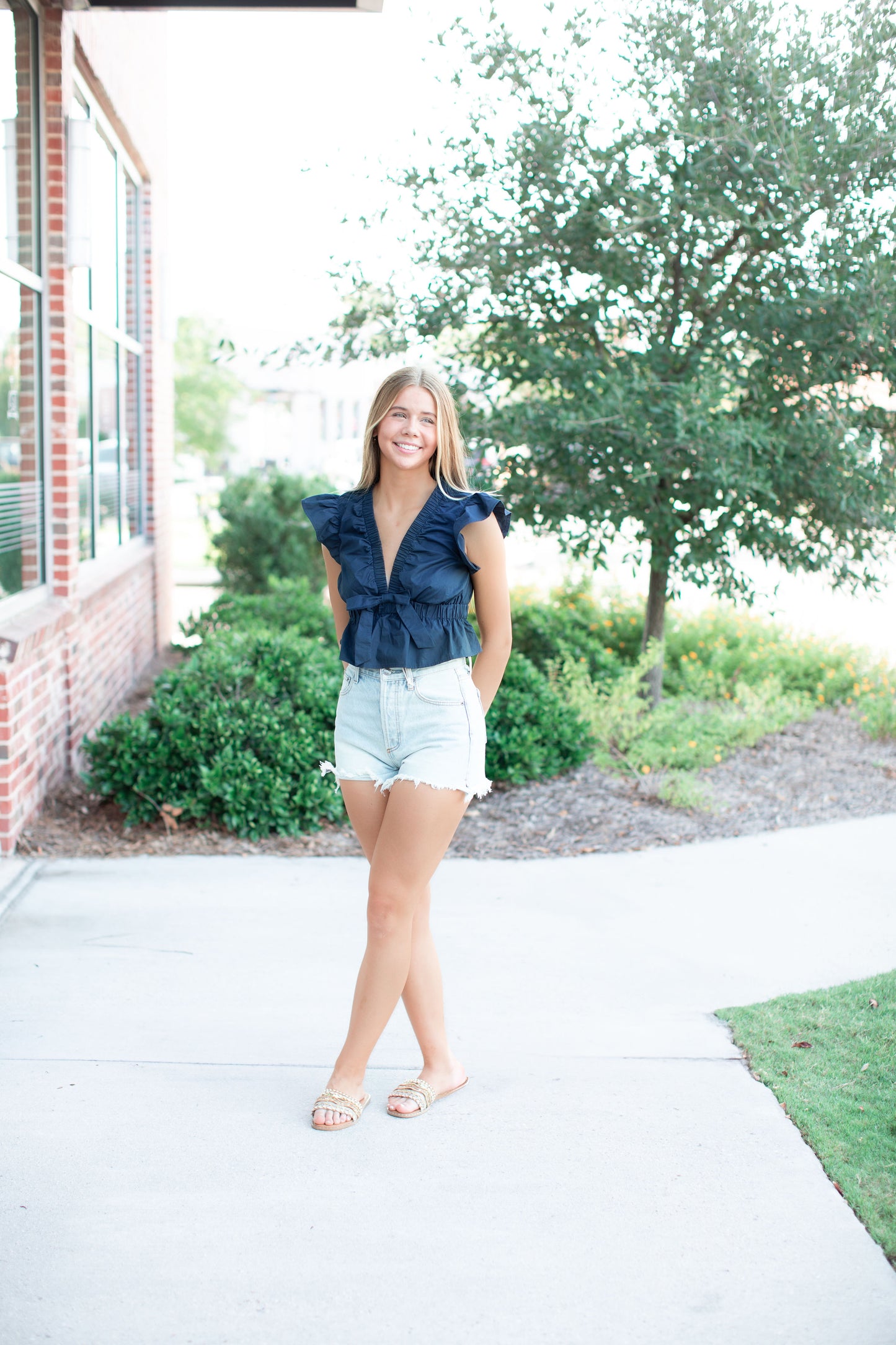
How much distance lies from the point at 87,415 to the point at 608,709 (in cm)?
376

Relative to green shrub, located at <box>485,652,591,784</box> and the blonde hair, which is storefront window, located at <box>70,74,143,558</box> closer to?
green shrub, located at <box>485,652,591,784</box>

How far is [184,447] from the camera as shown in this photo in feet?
112

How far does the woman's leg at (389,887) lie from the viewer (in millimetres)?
3027

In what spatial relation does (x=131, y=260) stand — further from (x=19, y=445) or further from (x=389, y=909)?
(x=389, y=909)

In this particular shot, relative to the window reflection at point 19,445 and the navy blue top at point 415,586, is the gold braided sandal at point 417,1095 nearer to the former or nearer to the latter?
the navy blue top at point 415,586

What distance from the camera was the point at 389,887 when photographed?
10.1ft

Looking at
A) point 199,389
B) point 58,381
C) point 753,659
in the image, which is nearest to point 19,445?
point 58,381

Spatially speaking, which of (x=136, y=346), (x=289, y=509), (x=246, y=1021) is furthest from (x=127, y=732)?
(x=289, y=509)

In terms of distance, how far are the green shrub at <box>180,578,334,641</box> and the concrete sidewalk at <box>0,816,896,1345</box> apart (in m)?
4.11

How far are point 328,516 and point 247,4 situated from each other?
3.64 m

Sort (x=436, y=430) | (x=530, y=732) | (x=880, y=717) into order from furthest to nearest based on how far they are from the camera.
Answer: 1. (x=880, y=717)
2. (x=530, y=732)
3. (x=436, y=430)

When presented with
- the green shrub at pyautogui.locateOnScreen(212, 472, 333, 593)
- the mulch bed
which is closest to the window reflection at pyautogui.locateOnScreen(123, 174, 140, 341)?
the green shrub at pyautogui.locateOnScreen(212, 472, 333, 593)

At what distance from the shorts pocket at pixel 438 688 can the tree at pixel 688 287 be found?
→ 332cm

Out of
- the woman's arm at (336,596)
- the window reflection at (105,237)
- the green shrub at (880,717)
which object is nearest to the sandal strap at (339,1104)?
the woman's arm at (336,596)
